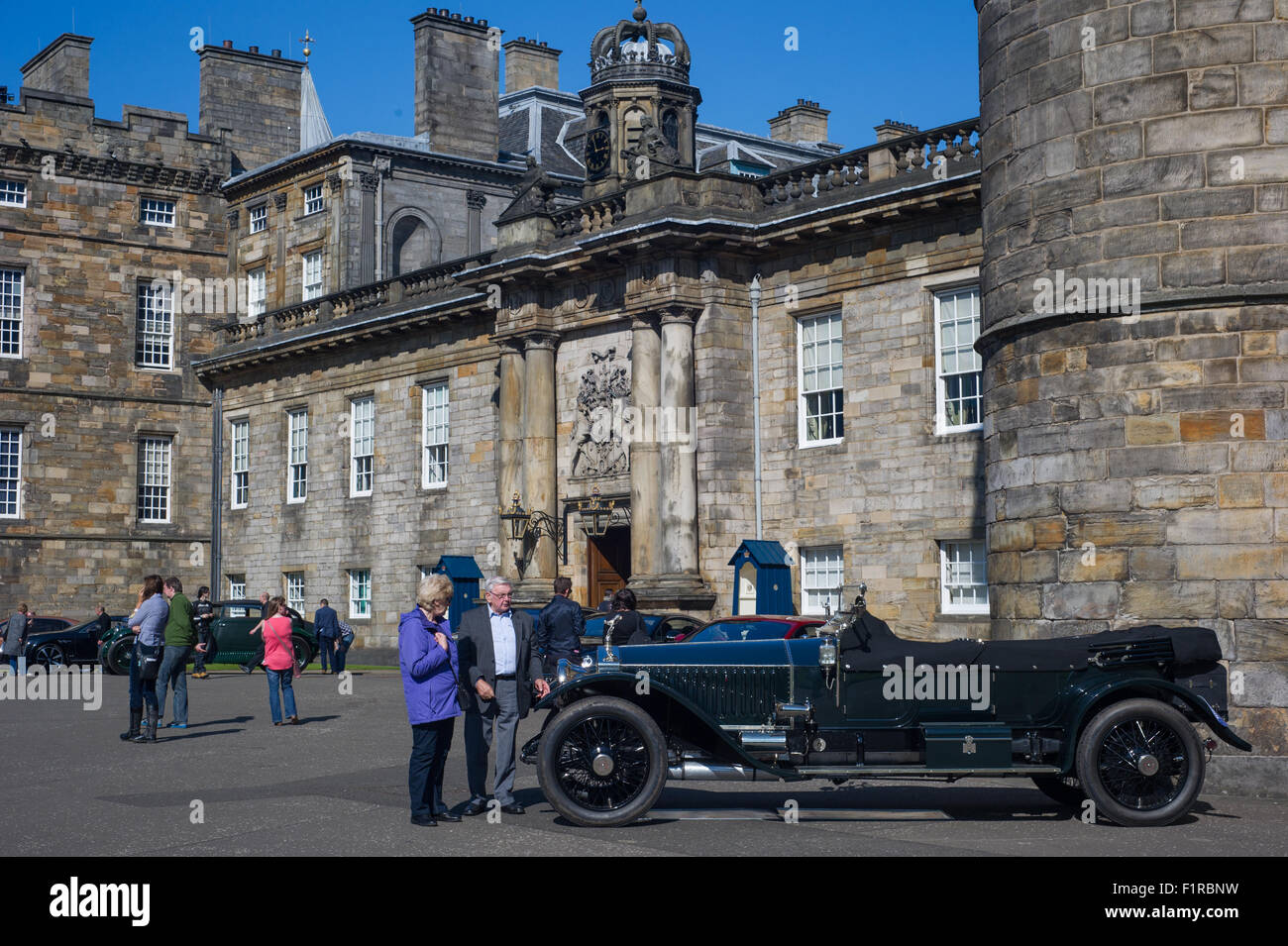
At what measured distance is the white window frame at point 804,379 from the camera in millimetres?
26859

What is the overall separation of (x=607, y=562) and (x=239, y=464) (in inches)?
626

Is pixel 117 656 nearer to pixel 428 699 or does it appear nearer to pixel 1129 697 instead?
pixel 428 699

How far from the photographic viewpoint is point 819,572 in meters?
27.1

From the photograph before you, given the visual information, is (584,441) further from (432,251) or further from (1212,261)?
(1212,261)

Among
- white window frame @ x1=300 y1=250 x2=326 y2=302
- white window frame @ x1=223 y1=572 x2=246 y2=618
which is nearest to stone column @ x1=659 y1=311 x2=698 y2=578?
white window frame @ x1=300 y1=250 x2=326 y2=302

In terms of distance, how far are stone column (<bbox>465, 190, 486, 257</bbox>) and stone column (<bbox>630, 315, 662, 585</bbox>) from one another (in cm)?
1557

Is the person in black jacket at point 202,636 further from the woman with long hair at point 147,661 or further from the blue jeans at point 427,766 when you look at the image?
the blue jeans at point 427,766

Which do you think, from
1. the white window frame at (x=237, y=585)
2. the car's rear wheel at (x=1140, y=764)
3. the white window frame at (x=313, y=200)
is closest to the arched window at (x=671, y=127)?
the white window frame at (x=313, y=200)

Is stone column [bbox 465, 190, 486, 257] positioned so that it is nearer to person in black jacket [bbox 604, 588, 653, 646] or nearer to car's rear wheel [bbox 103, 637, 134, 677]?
car's rear wheel [bbox 103, 637, 134, 677]

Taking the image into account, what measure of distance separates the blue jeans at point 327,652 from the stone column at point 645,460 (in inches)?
272

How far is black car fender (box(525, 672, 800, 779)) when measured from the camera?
11016 millimetres

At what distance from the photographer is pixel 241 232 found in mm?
45531
